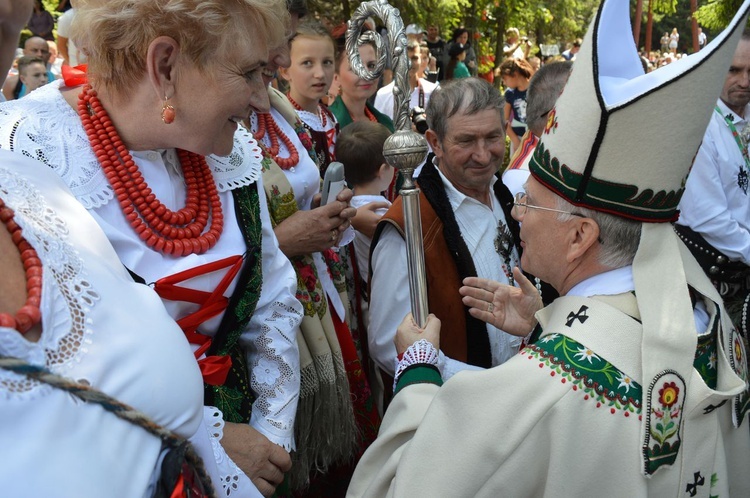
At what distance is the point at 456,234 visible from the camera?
2.99 metres

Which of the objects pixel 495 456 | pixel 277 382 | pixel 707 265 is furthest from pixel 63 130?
pixel 707 265

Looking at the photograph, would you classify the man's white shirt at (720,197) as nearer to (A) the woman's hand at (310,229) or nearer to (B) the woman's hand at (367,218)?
(B) the woman's hand at (367,218)

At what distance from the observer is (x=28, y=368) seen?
942 millimetres

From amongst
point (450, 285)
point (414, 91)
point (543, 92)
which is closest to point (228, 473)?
point (450, 285)

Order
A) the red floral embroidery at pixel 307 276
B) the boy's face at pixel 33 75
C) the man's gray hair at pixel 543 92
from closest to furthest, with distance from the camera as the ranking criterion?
1. the red floral embroidery at pixel 307 276
2. the man's gray hair at pixel 543 92
3. the boy's face at pixel 33 75

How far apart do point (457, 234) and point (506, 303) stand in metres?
0.54

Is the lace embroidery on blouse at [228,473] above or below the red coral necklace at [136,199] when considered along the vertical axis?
below

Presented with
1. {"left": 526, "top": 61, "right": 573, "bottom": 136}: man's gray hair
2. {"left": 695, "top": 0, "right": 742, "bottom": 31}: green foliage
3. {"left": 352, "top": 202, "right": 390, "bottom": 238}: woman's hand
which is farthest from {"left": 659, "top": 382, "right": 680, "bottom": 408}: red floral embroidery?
{"left": 695, "top": 0, "right": 742, "bottom": 31}: green foliage

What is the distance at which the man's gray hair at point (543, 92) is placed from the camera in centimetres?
427

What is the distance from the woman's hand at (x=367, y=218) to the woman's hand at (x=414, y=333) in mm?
1130

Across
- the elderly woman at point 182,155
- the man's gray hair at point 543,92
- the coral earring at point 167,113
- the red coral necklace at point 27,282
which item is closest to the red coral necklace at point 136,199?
the elderly woman at point 182,155

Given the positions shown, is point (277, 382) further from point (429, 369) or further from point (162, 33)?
point (162, 33)

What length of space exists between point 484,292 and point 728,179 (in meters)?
2.67

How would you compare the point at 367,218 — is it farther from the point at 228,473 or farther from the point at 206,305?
the point at 228,473
